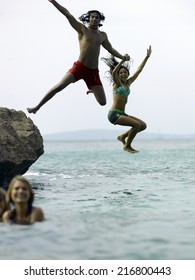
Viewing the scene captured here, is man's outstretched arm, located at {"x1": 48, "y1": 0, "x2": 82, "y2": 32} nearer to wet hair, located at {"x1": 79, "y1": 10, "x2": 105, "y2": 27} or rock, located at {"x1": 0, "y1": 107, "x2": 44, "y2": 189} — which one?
wet hair, located at {"x1": 79, "y1": 10, "x2": 105, "y2": 27}

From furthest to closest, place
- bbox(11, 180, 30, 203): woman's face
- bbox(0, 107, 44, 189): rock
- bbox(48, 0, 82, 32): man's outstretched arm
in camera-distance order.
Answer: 1. bbox(0, 107, 44, 189): rock
2. bbox(11, 180, 30, 203): woman's face
3. bbox(48, 0, 82, 32): man's outstretched arm

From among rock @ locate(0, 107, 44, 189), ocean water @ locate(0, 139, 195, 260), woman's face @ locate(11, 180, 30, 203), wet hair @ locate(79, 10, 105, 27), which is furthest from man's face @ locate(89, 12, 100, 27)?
rock @ locate(0, 107, 44, 189)

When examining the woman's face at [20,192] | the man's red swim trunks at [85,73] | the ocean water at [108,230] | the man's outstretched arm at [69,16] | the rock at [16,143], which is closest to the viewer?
the man's outstretched arm at [69,16]

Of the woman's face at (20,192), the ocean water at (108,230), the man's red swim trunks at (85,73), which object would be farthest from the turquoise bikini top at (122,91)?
the ocean water at (108,230)

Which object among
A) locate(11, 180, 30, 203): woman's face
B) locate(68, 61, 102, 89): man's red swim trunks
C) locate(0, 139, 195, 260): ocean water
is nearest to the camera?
locate(0, 139, 195, 260): ocean water

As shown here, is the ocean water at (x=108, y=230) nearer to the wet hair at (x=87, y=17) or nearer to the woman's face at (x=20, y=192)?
the woman's face at (x=20, y=192)

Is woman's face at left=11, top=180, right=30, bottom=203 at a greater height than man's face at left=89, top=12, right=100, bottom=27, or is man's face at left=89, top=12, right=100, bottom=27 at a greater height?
man's face at left=89, top=12, right=100, bottom=27

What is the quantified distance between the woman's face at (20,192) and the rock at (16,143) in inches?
324

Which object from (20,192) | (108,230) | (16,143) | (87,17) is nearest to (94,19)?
(87,17)

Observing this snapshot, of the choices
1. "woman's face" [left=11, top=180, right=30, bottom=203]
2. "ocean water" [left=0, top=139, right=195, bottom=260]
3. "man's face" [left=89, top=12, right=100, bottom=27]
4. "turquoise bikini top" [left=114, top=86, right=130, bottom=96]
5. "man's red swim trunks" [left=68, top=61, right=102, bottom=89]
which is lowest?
"ocean water" [left=0, top=139, right=195, bottom=260]

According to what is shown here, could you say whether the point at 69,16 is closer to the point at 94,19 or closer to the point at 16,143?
the point at 94,19

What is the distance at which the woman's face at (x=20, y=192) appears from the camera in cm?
934

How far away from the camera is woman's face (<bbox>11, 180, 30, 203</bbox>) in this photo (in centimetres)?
934

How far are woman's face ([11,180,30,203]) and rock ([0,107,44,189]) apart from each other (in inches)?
324
